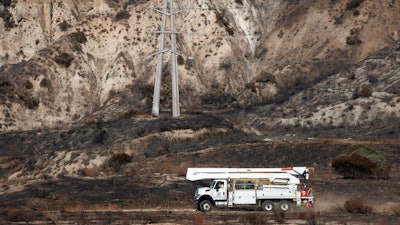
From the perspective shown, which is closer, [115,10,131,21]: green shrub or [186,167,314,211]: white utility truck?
[186,167,314,211]: white utility truck

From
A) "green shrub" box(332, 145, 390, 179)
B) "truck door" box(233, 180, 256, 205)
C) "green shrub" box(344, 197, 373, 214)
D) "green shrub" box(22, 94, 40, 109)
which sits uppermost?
"green shrub" box(22, 94, 40, 109)

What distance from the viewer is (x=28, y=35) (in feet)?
389

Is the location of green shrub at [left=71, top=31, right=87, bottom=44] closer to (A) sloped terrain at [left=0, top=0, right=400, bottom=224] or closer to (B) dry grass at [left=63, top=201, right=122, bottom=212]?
(A) sloped terrain at [left=0, top=0, right=400, bottom=224]

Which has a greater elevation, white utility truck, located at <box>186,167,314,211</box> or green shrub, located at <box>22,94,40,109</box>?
green shrub, located at <box>22,94,40,109</box>

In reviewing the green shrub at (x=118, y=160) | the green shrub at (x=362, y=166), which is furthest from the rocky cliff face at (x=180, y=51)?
the green shrub at (x=362, y=166)

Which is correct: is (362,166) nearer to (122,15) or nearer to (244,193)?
(244,193)

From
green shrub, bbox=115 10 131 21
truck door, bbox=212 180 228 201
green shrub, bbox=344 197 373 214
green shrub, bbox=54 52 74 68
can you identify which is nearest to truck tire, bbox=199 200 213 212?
truck door, bbox=212 180 228 201

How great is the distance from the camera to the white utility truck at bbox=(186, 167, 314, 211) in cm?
5153

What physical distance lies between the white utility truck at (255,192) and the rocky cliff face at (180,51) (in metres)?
51.2

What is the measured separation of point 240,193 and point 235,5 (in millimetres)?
74027

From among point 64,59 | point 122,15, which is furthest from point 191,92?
point 64,59

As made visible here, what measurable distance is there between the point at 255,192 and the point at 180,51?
66.2 m

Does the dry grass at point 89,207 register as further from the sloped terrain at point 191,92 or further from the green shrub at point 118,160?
the green shrub at point 118,160

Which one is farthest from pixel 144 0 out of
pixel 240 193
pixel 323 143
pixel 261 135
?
pixel 240 193
